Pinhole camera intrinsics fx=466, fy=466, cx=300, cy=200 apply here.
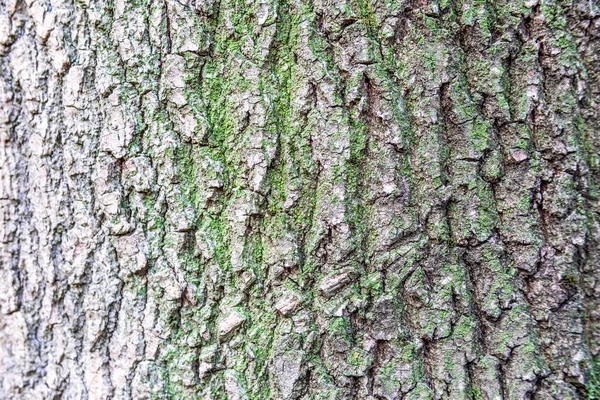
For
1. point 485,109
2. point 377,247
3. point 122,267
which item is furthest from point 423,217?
point 122,267

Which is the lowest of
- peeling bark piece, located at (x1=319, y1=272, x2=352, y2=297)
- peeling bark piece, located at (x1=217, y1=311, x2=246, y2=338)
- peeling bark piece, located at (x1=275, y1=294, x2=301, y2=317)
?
peeling bark piece, located at (x1=217, y1=311, x2=246, y2=338)

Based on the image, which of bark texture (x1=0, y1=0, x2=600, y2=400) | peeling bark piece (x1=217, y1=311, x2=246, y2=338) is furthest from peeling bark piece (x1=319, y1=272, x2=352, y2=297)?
peeling bark piece (x1=217, y1=311, x2=246, y2=338)

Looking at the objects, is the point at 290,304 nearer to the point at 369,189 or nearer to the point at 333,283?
the point at 333,283

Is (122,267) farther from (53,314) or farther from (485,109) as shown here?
(485,109)

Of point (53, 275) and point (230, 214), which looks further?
point (53, 275)

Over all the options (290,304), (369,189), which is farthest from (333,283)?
(369,189)

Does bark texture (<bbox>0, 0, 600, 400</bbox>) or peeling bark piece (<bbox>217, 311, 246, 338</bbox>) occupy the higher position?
bark texture (<bbox>0, 0, 600, 400</bbox>)

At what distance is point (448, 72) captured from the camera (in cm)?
94

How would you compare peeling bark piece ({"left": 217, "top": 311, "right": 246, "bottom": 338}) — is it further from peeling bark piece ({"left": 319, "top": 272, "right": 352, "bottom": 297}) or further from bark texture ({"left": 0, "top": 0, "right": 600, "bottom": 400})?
peeling bark piece ({"left": 319, "top": 272, "right": 352, "bottom": 297})

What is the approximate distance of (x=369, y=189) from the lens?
0.95 metres

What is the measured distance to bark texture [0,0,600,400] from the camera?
3.08ft

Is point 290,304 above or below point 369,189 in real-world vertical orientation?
below

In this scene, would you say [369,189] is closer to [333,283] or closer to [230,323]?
[333,283]

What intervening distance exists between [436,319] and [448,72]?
500mm
